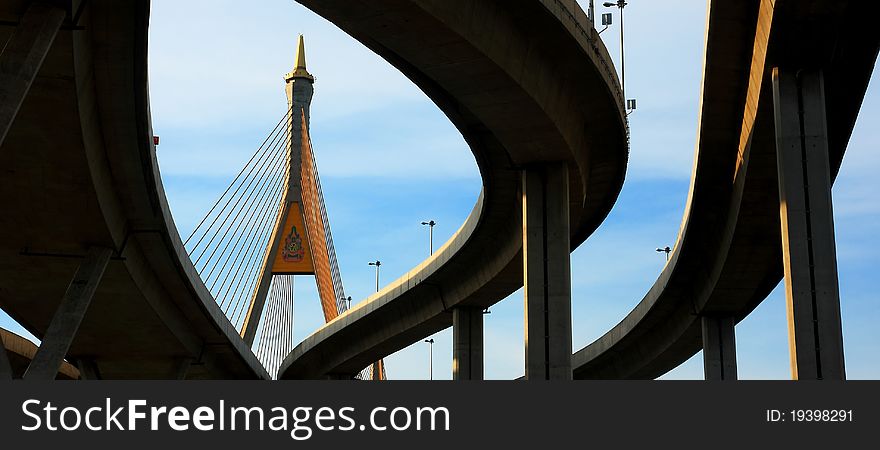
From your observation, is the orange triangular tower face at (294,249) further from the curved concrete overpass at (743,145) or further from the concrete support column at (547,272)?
the concrete support column at (547,272)

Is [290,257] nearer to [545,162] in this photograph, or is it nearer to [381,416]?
[545,162]

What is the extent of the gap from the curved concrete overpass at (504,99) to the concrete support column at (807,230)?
499 centimetres

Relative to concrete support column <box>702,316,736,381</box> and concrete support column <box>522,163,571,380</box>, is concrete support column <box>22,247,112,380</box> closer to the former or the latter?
concrete support column <box>522,163,571,380</box>

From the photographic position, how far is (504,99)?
94.9 ft

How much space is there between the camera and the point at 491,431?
15086 mm

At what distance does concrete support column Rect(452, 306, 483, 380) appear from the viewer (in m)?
51.8

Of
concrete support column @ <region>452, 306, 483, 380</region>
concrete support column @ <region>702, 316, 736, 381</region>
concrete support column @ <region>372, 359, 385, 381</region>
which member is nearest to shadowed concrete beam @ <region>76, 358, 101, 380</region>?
concrete support column @ <region>452, 306, 483, 380</region>

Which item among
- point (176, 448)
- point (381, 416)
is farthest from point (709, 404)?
point (176, 448)

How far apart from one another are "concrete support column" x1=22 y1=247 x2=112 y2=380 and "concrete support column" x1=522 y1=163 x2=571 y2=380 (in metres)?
11.7

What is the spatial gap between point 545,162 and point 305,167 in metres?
33.7

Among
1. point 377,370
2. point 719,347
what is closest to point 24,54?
point 719,347

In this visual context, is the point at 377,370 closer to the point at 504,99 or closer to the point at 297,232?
the point at 297,232

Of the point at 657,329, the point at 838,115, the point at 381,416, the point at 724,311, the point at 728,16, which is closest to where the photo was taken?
the point at 381,416

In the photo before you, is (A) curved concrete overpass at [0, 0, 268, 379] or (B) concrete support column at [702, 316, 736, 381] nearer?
(A) curved concrete overpass at [0, 0, 268, 379]
